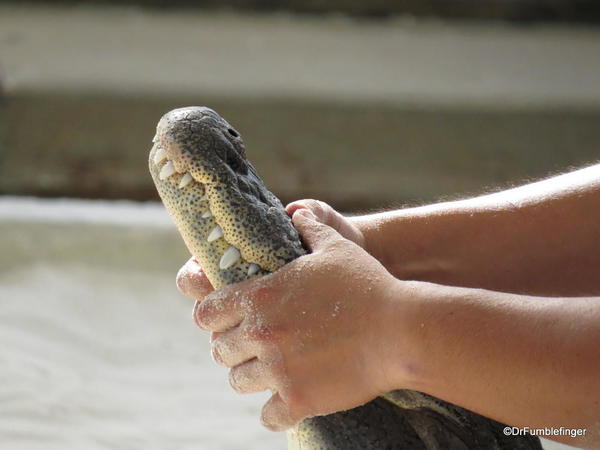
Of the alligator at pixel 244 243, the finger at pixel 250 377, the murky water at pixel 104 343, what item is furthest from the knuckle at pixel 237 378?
the murky water at pixel 104 343

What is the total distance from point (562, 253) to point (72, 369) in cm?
113

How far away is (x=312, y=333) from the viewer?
0.92 metres

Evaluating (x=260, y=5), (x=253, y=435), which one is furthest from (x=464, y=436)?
(x=260, y=5)

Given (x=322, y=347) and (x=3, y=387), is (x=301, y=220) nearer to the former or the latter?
(x=322, y=347)

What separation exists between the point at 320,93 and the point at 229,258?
2736 millimetres

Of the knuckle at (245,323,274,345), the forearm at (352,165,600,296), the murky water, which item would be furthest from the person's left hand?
the murky water

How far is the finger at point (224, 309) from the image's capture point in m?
0.97

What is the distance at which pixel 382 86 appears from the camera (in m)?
3.72

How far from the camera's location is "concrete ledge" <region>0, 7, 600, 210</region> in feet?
10.8

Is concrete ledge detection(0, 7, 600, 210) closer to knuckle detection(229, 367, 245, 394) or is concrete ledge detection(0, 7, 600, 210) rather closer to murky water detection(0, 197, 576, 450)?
murky water detection(0, 197, 576, 450)

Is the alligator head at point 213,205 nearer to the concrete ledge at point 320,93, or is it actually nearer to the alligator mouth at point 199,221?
the alligator mouth at point 199,221

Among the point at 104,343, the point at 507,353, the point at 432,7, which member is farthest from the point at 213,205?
the point at 432,7

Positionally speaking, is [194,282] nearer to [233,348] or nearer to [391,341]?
[233,348]

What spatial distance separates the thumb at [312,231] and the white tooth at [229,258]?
10cm
